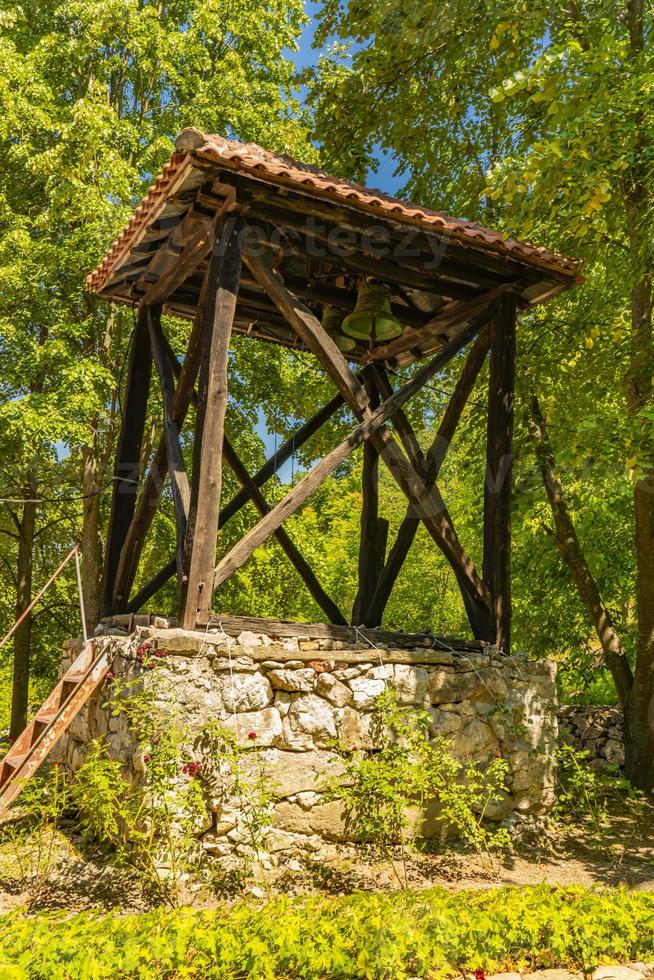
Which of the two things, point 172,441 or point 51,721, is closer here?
point 51,721

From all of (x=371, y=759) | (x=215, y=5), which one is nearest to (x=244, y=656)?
(x=371, y=759)

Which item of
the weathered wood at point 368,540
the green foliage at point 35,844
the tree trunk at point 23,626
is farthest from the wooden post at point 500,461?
the tree trunk at point 23,626

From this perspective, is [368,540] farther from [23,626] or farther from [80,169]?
[23,626]

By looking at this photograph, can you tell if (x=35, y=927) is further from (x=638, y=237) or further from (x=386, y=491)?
(x=386, y=491)

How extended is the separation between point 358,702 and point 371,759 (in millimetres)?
356

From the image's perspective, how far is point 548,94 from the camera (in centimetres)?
547

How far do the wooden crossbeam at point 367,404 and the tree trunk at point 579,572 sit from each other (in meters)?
2.14

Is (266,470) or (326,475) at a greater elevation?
(266,470)

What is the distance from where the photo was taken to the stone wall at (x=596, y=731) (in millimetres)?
8289

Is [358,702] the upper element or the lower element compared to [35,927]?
upper

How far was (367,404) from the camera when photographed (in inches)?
217

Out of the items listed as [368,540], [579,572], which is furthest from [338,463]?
[579,572]

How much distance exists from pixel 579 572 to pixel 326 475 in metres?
3.77

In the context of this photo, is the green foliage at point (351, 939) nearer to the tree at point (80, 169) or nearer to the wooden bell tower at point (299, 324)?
the wooden bell tower at point (299, 324)
